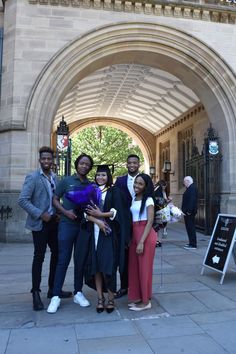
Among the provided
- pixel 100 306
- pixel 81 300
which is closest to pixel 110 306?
pixel 100 306

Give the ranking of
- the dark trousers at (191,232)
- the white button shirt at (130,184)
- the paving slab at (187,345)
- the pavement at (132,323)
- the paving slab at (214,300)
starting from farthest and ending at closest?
the dark trousers at (191,232), the white button shirt at (130,184), the paving slab at (214,300), the pavement at (132,323), the paving slab at (187,345)

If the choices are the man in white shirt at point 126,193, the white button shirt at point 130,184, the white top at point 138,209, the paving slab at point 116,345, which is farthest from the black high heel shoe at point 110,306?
the white button shirt at point 130,184

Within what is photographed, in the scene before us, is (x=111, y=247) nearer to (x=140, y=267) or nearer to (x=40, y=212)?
(x=140, y=267)

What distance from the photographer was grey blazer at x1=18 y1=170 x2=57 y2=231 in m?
4.13

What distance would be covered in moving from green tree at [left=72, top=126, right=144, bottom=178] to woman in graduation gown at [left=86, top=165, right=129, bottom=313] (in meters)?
24.8

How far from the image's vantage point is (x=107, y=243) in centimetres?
411

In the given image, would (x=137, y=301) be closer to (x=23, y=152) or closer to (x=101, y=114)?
(x=23, y=152)

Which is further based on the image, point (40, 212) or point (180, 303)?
point (180, 303)

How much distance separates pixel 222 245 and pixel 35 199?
2.96m

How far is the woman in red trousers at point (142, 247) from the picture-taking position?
4.18 metres

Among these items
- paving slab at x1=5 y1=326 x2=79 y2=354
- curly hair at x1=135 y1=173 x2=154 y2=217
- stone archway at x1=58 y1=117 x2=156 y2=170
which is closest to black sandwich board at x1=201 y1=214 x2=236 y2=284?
curly hair at x1=135 y1=173 x2=154 y2=217

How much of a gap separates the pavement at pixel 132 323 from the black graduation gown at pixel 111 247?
43cm

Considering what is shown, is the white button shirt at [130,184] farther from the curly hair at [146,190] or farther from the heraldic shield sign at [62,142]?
the heraldic shield sign at [62,142]

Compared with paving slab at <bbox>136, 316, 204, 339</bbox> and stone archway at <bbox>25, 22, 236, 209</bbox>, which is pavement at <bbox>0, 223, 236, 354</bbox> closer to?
paving slab at <bbox>136, 316, 204, 339</bbox>
